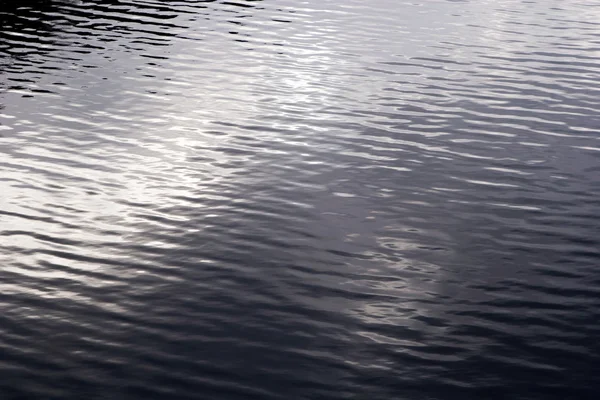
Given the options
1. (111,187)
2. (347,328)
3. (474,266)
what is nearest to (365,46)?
(111,187)

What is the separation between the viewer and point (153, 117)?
135ft

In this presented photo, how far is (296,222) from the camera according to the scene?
29562mm

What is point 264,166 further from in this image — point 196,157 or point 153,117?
point 153,117

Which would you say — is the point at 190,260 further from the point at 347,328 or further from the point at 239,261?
the point at 347,328

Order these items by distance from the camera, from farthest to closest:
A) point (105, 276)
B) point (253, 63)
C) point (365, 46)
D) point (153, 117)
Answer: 1. point (365, 46)
2. point (253, 63)
3. point (153, 117)
4. point (105, 276)

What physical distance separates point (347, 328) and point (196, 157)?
15014mm

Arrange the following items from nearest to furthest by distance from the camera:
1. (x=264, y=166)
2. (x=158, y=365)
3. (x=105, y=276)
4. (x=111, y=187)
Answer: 1. (x=158, y=365)
2. (x=105, y=276)
3. (x=111, y=187)
4. (x=264, y=166)

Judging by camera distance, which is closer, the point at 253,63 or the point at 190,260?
the point at 190,260

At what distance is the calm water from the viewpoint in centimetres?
2092

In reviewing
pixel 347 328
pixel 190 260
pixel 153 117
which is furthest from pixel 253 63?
pixel 347 328

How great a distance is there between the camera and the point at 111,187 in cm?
3195

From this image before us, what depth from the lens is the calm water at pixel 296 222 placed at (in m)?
20.9

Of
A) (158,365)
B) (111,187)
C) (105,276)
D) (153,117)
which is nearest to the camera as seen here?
(158,365)

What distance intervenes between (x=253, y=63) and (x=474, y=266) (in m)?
28.9
